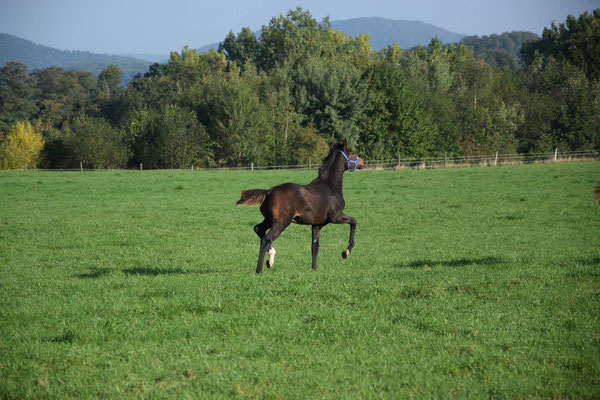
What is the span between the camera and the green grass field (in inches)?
215

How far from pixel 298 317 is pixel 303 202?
372 cm

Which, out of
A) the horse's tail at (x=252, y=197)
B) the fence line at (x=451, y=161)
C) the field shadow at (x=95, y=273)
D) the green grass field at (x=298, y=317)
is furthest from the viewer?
the fence line at (x=451, y=161)

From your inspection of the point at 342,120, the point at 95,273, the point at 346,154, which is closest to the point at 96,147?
the point at 342,120

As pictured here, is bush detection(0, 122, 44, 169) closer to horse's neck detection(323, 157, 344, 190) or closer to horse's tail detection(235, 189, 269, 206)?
horse's neck detection(323, 157, 344, 190)

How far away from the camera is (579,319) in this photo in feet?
23.7

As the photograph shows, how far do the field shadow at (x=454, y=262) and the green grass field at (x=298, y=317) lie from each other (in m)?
0.05

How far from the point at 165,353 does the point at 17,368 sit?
161cm

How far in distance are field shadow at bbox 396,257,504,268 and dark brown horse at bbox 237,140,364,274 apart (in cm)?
199

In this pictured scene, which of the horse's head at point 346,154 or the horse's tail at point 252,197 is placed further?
the horse's head at point 346,154

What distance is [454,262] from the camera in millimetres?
12852

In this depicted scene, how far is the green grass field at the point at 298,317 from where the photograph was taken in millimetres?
5453

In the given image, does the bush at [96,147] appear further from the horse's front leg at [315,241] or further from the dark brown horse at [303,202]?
the horse's front leg at [315,241]

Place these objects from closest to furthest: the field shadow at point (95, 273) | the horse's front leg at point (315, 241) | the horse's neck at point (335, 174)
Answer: the field shadow at point (95, 273)
the horse's front leg at point (315, 241)
the horse's neck at point (335, 174)

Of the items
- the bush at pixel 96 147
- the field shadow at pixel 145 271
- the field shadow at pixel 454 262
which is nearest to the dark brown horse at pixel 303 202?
the field shadow at pixel 145 271
